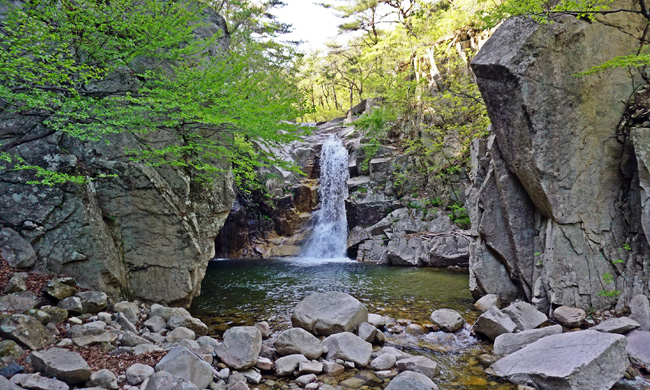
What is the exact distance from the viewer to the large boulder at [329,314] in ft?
22.3

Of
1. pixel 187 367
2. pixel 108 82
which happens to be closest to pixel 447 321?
pixel 187 367

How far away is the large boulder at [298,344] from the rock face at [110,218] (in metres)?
3.06

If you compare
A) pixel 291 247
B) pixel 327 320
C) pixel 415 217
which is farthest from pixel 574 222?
pixel 291 247

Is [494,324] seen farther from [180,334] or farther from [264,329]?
[180,334]

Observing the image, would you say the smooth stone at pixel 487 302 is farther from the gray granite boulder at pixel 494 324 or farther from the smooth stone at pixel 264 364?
the smooth stone at pixel 264 364

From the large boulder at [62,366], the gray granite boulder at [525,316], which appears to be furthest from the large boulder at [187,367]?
the gray granite boulder at [525,316]

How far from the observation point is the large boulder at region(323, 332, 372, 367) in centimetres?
571

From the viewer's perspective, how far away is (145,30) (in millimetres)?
5570

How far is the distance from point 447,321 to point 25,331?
23.7ft

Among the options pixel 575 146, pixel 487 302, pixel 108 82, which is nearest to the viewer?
pixel 575 146

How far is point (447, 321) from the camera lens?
24.4 ft

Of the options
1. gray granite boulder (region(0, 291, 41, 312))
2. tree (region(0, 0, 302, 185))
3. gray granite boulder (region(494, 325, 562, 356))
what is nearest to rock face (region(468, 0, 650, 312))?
gray granite boulder (region(494, 325, 562, 356))

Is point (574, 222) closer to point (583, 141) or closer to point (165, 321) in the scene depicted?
point (583, 141)

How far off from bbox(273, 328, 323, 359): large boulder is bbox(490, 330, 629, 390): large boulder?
2873 mm
